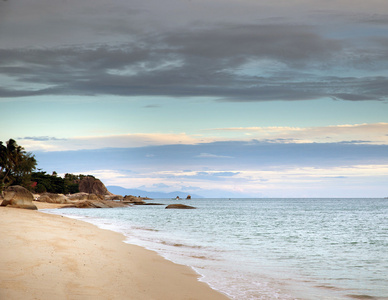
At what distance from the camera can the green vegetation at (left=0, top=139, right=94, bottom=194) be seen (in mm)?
87375

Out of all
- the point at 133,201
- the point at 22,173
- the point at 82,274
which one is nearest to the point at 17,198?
the point at 82,274

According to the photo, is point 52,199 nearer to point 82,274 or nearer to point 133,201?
point 133,201

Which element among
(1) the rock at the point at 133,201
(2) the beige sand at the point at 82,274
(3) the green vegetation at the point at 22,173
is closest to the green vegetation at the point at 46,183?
(3) the green vegetation at the point at 22,173

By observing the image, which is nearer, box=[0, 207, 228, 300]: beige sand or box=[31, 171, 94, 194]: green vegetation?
box=[0, 207, 228, 300]: beige sand

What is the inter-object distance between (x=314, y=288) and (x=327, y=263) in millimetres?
6136

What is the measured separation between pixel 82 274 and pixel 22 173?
397 feet

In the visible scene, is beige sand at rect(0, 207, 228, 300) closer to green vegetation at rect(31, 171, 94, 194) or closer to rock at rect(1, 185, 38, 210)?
rock at rect(1, 185, 38, 210)

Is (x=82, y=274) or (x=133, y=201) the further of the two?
(x=133, y=201)

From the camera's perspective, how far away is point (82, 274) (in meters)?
10.7

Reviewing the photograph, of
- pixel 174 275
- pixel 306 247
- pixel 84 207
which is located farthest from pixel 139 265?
pixel 84 207

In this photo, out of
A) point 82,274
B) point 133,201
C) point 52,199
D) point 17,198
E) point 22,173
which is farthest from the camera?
point 133,201

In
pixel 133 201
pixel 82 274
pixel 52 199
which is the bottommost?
pixel 133 201

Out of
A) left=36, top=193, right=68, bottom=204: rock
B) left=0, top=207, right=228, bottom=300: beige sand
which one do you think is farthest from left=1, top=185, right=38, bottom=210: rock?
left=36, top=193, right=68, bottom=204: rock

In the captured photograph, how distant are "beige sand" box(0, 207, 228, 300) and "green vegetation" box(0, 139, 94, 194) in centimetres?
6312
